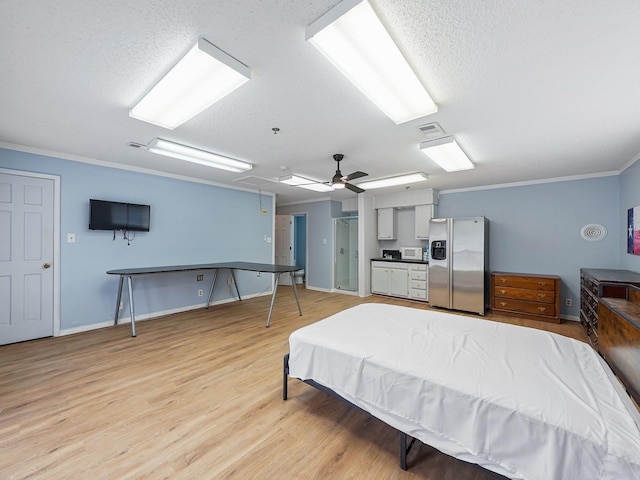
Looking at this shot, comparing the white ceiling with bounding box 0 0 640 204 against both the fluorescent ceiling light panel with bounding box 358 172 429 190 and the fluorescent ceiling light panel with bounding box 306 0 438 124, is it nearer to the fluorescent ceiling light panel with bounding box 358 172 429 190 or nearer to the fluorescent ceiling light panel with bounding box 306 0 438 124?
the fluorescent ceiling light panel with bounding box 306 0 438 124

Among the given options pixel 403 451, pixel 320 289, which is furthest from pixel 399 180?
pixel 403 451

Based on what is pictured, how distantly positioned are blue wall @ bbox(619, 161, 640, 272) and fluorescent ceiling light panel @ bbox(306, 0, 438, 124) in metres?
3.43

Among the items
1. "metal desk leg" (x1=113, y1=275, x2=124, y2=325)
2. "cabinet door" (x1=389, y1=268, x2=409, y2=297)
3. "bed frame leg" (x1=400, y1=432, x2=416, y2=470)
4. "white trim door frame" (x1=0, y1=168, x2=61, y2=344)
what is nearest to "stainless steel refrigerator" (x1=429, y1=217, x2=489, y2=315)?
"cabinet door" (x1=389, y1=268, x2=409, y2=297)

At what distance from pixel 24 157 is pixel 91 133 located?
129 centimetres

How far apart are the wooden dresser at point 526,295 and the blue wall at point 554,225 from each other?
44 centimetres

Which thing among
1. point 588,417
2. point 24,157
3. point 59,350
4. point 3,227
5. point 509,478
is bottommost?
point 59,350

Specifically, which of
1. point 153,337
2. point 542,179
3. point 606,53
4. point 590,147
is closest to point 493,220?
point 542,179

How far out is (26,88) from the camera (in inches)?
75.5

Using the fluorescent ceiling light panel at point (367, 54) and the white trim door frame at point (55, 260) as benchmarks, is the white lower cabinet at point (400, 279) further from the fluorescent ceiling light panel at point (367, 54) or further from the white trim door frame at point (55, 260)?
the white trim door frame at point (55, 260)

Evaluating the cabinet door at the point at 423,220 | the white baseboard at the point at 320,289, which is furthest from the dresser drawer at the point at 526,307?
the white baseboard at the point at 320,289

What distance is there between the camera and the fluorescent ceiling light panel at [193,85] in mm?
1542

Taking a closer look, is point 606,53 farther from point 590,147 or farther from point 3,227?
point 3,227

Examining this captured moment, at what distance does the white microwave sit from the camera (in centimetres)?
578

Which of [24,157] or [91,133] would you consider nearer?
[91,133]
